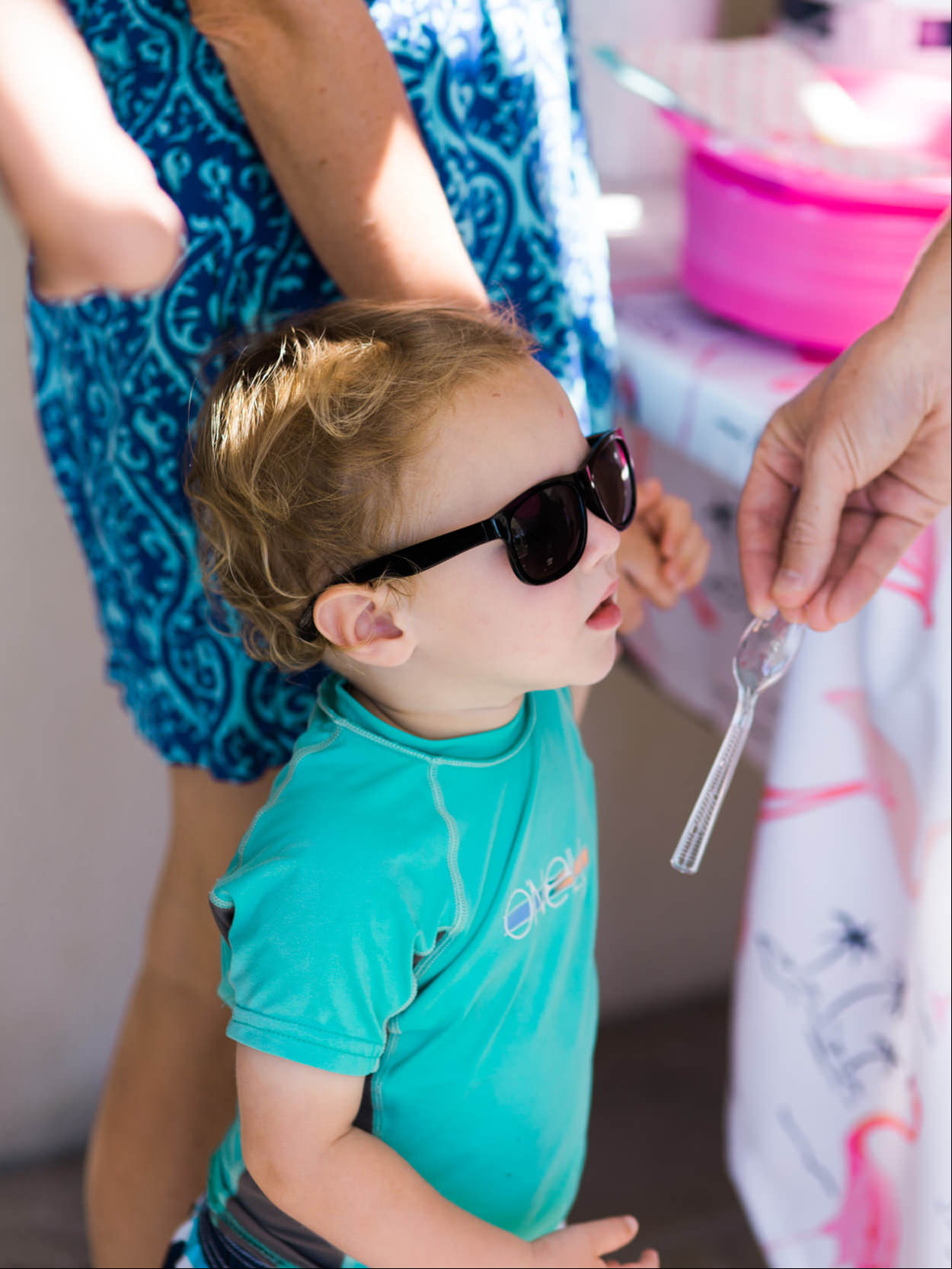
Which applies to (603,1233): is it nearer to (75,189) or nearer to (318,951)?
(318,951)

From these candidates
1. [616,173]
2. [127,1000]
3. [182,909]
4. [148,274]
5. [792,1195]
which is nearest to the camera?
[148,274]

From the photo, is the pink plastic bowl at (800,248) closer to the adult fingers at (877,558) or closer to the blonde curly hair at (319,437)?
the adult fingers at (877,558)

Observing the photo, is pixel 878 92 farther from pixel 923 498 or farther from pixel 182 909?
pixel 182 909

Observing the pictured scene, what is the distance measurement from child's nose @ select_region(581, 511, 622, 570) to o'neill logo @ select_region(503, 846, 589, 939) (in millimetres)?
186

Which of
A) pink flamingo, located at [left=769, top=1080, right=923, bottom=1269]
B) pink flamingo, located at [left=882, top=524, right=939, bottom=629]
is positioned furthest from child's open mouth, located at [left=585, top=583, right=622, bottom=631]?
pink flamingo, located at [left=769, top=1080, right=923, bottom=1269]

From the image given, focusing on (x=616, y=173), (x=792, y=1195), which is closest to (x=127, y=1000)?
(x=792, y=1195)

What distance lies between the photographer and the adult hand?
79 centimetres

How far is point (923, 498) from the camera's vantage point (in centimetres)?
84

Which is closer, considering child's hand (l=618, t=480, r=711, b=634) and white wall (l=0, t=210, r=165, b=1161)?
child's hand (l=618, t=480, r=711, b=634)

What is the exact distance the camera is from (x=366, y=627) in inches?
27.2

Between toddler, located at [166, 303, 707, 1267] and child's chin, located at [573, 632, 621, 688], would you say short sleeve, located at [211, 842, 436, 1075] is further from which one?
child's chin, located at [573, 632, 621, 688]

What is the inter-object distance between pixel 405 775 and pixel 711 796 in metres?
0.19

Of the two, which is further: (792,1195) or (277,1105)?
(792,1195)

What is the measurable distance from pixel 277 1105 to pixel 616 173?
121 cm
